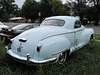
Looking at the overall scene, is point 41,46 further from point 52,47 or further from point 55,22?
point 55,22

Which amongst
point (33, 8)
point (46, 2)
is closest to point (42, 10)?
point (46, 2)

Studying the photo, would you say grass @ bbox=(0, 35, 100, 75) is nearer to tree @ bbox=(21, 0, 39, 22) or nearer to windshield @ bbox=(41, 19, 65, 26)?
windshield @ bbox=(41, 19, 65, 26)

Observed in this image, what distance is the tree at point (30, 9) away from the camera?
42344 mm

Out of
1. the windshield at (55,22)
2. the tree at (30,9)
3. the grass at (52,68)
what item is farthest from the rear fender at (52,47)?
the tree at (30,9)

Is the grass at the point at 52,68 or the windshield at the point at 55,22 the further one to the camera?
the windshield at the point at 55,22

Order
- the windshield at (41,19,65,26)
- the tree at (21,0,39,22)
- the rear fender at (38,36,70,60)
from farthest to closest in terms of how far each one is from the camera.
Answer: the tree at (21,0,39,22) → the windshield at (41,19,65,26) → the rear fender at (38,36,70,60)

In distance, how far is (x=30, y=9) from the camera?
42.8 meters

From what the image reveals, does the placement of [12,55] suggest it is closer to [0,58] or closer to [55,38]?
[0,58]

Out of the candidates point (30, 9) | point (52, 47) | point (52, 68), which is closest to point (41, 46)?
point (52, 47)

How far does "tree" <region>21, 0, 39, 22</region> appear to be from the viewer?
139ft

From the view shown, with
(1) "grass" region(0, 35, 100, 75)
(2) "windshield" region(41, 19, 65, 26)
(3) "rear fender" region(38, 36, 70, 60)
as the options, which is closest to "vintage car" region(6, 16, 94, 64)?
(3) "rear fender" region(38, 36, 70, 60)

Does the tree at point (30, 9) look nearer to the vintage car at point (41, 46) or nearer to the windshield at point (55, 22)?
the windshield at point (55, 22)

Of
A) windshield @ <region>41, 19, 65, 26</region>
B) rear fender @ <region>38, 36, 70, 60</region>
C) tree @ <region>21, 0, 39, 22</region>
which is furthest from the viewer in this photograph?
tree @ <region>21, 0, 39, 22</region>

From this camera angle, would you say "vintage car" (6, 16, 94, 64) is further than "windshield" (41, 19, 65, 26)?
No
